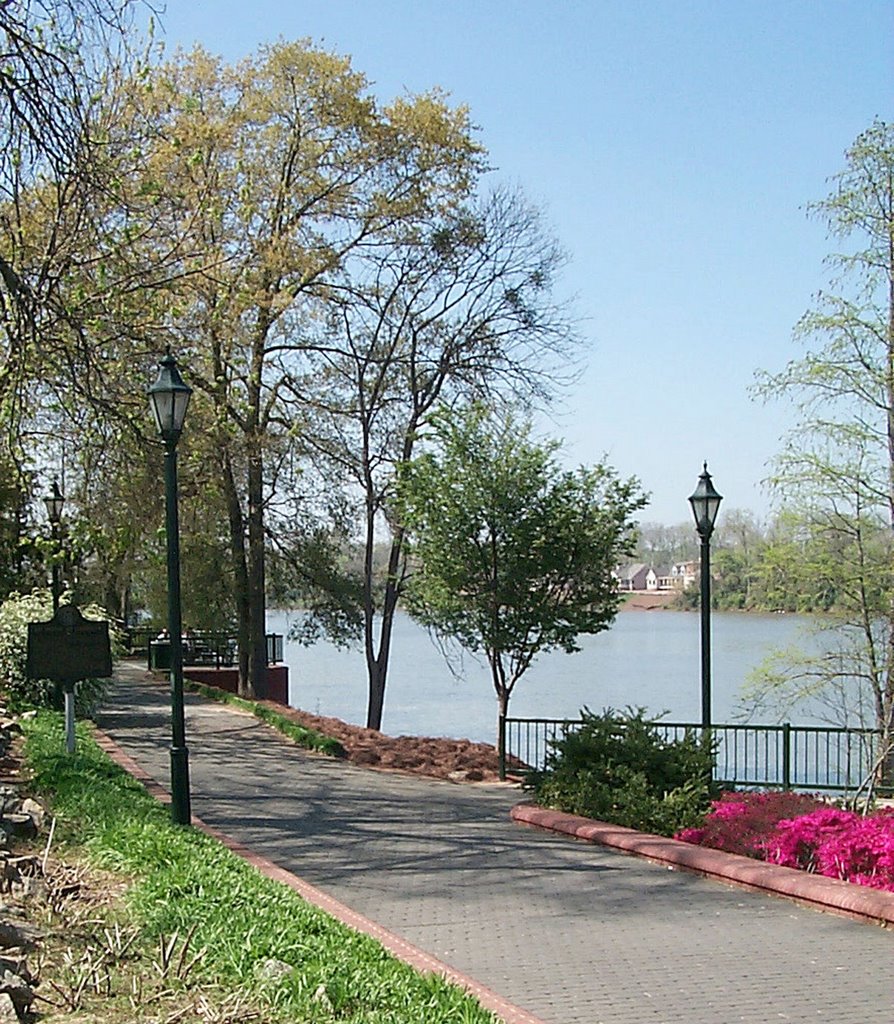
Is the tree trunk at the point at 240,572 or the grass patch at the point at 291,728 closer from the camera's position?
Result: the grass patch at the point at 291,728

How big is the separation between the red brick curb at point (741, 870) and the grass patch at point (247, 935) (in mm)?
3667

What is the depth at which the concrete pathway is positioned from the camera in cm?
688

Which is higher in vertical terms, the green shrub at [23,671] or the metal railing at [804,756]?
the green shrub at [23,671]

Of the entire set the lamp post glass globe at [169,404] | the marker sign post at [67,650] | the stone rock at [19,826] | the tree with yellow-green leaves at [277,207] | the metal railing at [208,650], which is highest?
the tree with yellow-green leaves at [277,207]

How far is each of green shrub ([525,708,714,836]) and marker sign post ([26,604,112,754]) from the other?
16.9ft

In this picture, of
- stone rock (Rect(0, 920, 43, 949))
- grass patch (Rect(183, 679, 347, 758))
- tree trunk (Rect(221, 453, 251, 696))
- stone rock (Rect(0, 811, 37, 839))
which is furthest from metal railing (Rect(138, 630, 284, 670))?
stone rock (Rect(0, 920, 43, 949))

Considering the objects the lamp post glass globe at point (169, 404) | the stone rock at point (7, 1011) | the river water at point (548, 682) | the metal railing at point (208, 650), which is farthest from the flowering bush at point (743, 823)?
the metal railing at point (208, 650)

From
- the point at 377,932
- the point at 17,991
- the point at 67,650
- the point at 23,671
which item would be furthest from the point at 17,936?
the point at 23,671

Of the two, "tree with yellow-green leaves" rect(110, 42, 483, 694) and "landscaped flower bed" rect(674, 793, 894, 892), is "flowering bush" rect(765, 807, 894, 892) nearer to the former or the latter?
"landscaped flower bed" rect(674, 793, 894, 892)

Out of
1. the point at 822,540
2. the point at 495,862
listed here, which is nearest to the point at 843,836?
the point at 495,862

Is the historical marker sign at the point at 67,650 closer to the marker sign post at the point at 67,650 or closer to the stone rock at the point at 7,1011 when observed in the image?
the marker sign post at the point at 67,650

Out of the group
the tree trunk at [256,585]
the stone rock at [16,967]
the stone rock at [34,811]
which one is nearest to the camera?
the stone rock at [16,967]

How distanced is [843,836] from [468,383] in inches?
854

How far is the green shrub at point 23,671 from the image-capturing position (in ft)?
63.3
